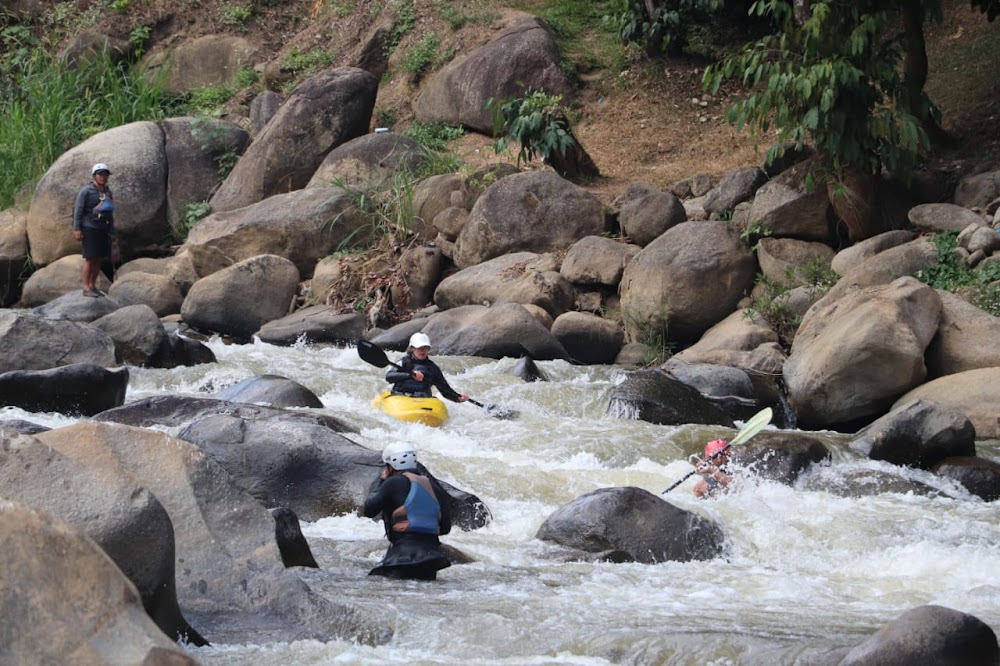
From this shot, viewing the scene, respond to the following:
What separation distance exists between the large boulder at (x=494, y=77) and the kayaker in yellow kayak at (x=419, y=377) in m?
7.27

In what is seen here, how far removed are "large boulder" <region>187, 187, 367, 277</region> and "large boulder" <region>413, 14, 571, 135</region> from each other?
106 inches

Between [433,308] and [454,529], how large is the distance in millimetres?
6760

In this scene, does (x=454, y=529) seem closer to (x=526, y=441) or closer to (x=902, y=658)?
(x=526, y=441)

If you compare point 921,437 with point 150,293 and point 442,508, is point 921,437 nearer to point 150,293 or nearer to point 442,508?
point 442,508

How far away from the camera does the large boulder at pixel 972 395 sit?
784cm

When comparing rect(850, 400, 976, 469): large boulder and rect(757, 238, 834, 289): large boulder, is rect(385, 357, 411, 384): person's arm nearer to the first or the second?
rect(850, 400, 976, 469): large boulder

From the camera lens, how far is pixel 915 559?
553 cm

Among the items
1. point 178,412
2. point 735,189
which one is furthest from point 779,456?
point 735,189

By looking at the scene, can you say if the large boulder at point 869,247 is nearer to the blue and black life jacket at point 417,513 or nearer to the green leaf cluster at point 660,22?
the green leaf cluster at point 660,22

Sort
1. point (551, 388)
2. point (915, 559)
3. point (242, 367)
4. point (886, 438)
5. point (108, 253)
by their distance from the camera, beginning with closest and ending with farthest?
point (915, 559) < point (886, 438) < point (551, 388) < point (242, 367) < point (108, 253)

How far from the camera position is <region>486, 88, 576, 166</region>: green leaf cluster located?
13484 mm

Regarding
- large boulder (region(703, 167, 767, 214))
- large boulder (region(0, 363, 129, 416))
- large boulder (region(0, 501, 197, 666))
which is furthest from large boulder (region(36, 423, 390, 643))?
large boulder (region(703, 167, 767, 214))

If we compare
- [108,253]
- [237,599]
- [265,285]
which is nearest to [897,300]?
[237,599]

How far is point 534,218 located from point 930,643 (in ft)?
30.7
